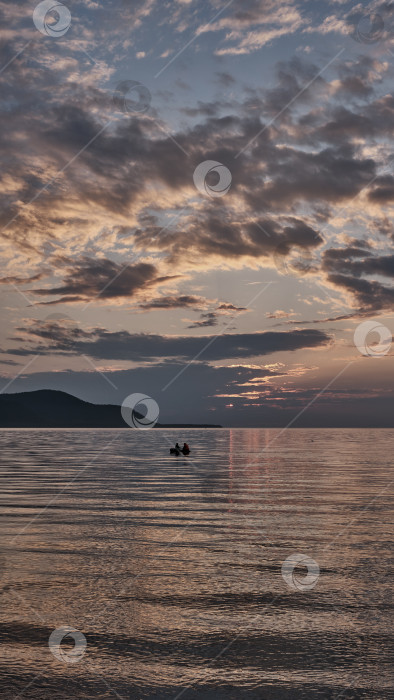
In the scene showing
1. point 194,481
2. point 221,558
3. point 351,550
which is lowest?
point 221,558

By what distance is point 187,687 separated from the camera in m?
9.54

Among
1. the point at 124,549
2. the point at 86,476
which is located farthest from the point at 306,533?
the point at 86,476

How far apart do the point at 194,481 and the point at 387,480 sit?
44.6 feet

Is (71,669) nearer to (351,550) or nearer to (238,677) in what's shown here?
(238,677)

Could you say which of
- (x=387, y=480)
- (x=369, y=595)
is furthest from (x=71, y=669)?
(x=387, y=480)

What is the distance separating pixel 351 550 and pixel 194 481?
955 inches

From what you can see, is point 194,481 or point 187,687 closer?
point 187,687

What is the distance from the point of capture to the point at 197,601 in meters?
14.0

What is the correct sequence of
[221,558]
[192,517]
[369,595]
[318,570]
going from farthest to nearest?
[192,517] < [221,558] < [318,570] < [369,595]

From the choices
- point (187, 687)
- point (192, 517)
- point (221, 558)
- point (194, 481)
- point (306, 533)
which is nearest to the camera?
point (187, 687)

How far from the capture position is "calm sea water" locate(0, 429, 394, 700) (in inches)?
388

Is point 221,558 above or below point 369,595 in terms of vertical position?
above

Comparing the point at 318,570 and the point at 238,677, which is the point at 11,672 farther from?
the point at 318,570

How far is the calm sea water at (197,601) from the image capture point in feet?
32.4
